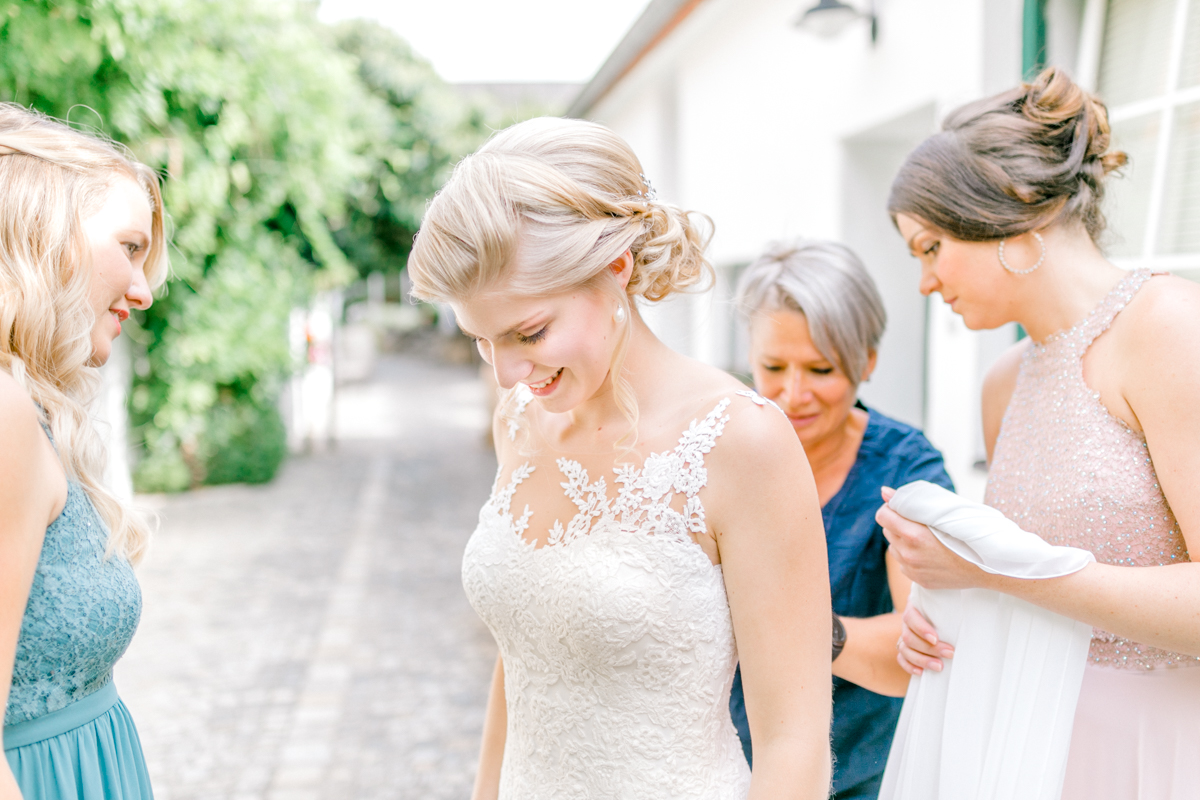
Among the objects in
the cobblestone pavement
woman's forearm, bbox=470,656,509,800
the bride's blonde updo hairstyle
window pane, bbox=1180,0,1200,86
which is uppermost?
window pane, bbox=1180,0,1200,86

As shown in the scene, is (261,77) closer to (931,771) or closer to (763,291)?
(763,291)

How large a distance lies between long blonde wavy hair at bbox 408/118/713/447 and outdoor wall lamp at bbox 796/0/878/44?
297 centimetres

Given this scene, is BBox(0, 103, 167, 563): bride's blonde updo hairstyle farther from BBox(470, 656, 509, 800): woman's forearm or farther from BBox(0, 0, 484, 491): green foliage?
BBox(0, 0, 484, 491): green foliage

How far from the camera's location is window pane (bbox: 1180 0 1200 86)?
2561 millimetres

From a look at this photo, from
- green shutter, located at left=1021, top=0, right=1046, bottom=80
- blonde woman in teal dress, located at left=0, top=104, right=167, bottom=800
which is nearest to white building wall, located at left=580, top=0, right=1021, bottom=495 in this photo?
green shutter, located at left=1021, top=0, right=1046, bottom=80

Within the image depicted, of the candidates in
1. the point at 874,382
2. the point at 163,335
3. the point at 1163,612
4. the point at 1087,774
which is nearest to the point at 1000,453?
the point at 1163,612

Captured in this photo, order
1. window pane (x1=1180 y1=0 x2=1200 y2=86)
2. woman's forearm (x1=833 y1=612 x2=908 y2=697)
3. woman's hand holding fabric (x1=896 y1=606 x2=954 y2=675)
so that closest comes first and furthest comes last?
woman's hand holding fabric (x1=896 y1=606 x2=954 y2=675) < woman's forearm (x1=833 y1=612 x2=908 y2=697) < window pane (x1=1180 y1=0 x2=1200 y2=86)

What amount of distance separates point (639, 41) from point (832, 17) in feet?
13.0

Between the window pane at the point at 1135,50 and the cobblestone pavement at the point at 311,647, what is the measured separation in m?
3.75

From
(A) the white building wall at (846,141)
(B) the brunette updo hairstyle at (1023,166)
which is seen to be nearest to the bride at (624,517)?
(A) the white building wall at (846,141)

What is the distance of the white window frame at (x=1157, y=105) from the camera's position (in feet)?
8.59

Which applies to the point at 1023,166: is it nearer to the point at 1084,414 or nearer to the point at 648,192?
the point at 1084,414

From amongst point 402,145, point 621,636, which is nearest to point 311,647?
point 621,636

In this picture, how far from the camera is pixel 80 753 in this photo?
155 centimetres
